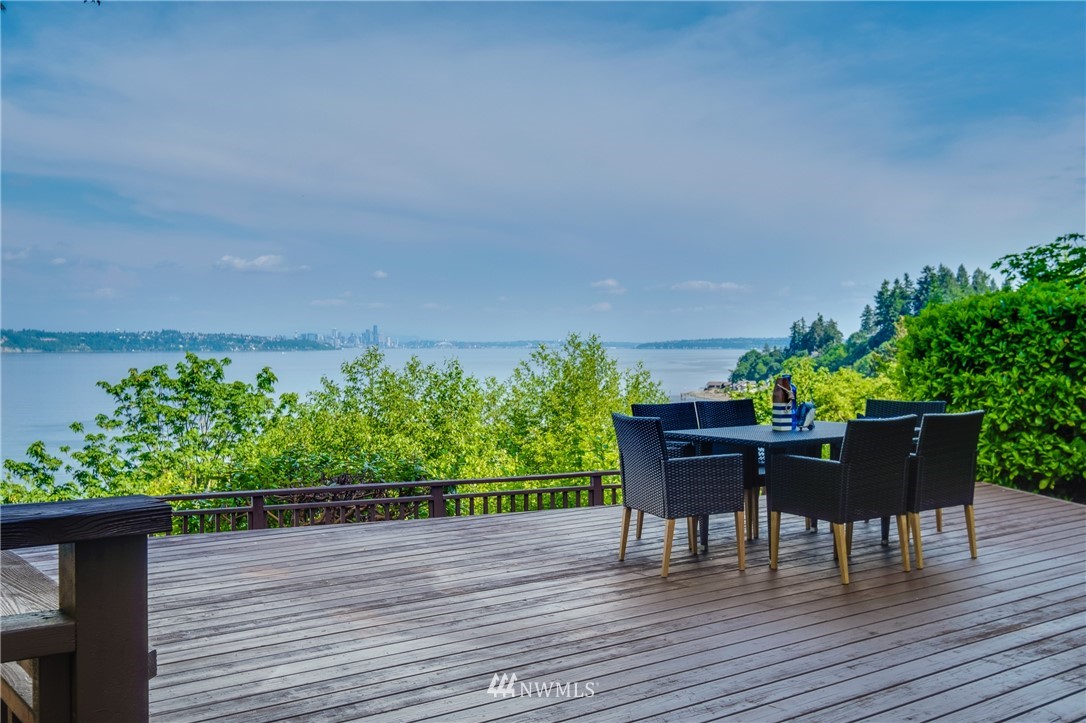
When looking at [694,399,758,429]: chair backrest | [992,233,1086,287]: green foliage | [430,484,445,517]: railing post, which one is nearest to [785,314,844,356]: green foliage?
[992,233,1086,287]: green foliage

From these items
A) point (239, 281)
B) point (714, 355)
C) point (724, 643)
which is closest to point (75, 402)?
point (239, 281)

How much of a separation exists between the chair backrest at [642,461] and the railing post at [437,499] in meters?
1.92

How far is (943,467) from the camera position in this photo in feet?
13.7

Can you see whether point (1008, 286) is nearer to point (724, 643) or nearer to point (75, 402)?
point (724, 643)

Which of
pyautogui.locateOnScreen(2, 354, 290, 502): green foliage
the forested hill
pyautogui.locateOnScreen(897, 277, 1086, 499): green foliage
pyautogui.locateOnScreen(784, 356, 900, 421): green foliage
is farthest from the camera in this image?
the forested hill

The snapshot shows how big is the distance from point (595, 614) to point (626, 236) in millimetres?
23449

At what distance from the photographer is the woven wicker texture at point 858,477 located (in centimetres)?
377

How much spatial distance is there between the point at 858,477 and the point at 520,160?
20.9 metres

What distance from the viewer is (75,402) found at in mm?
17609

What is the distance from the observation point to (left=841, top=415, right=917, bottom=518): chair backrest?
376 cm

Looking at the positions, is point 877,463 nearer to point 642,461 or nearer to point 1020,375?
point 642,461

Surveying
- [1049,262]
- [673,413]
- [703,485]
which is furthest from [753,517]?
[1049,262]

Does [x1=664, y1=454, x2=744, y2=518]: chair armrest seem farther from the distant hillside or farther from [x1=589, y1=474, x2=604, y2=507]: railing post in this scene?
the distant hillside

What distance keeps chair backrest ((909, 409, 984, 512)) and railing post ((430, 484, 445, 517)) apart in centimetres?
326
